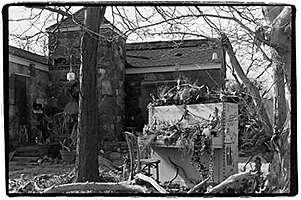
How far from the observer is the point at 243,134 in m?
3.24

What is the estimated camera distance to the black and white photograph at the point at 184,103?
2566 mm

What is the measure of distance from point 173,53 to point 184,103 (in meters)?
1.49

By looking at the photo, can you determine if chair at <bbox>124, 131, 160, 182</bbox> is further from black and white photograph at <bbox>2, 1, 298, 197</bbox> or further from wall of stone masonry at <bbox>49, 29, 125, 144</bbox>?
wall of stone masonry at <bbox>49, 29, 125, 144</bbox>

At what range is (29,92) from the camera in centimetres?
379

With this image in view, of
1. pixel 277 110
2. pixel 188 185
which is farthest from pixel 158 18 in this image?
pixel 188 185

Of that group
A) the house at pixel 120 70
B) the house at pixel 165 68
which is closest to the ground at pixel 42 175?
the house at pixel 120 70

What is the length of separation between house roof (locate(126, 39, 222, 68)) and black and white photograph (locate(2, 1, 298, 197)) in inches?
1.1

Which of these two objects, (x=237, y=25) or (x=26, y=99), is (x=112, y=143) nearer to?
(x=26, y=99)

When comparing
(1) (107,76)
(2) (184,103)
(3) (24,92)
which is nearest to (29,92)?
(3) (24,92)

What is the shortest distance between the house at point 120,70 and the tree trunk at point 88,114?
0.71 ft

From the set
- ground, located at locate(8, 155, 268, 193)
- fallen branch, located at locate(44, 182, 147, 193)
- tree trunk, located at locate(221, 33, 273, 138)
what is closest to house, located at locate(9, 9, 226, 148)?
tree trunk, located at locate(221, 33, 273, 138)

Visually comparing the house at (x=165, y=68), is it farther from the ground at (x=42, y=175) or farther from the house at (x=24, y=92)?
the house at (x=24, y=92)

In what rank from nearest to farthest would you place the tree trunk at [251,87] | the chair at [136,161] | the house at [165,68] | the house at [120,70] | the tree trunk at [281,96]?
the tree trunk at [281,96], the tree trunk at [251,87], the chair at [136,161], the house at [165,68], the house at [120,70]

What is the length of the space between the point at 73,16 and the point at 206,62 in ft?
5.74
